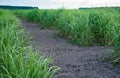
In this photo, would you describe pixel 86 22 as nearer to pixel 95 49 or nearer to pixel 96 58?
pixel 95 49

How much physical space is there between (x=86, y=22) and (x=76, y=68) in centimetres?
285

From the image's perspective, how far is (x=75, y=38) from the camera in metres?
7.09

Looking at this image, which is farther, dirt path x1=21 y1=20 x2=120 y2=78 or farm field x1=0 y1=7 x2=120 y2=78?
dirt path x1=21 y1=20 x2=120 y2=78

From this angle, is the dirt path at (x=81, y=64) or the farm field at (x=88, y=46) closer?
the dirt path at (x=81, y=64)

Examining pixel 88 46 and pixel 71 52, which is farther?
pixel 88 46

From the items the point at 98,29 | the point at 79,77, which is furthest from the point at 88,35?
the point at 79,77

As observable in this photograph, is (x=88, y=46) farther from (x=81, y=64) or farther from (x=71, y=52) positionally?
(x=81, y=64)

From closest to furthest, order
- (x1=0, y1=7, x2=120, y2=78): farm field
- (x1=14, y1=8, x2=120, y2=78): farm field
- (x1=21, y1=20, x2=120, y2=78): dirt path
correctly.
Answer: (x1=0, y1=7, x2=120, y2=78): farm field < (x1=21, y1=20, x2=120, y2=78): dirt path < (x1=14, y1=8, x2=120, y2=78): farm field

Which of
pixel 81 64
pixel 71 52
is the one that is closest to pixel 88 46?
pixel 71 52

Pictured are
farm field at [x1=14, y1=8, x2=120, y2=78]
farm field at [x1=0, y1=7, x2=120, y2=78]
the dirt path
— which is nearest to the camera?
farm field at [x1=0, y1=7, x2=120, y2=78]

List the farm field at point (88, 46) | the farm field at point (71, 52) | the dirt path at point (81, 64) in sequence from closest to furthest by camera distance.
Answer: the farm field at point (71, 52), the dirt path at point (81, 64), the farm field at point (88, 46)

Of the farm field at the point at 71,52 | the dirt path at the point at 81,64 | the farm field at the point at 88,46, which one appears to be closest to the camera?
the farm field at the point at 71,52

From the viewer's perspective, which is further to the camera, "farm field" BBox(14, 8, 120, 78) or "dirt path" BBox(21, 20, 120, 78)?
"farm field" BBox(14, 8, 120, 78)

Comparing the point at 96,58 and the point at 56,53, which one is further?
the point at 56,53
